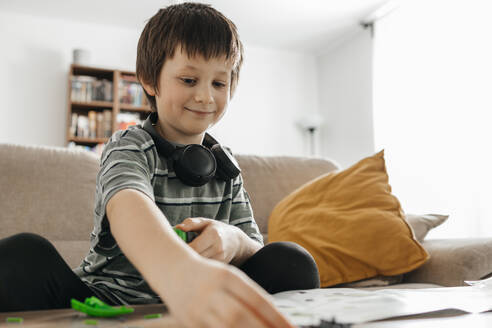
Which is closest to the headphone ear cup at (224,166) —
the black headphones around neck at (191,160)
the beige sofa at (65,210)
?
the black headphones around neck at (191,160)

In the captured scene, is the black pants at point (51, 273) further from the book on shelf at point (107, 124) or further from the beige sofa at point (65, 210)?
the book on shelf at point (107, 124)

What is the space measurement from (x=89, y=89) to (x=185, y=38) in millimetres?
3634

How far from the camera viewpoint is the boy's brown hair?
0.86 metres

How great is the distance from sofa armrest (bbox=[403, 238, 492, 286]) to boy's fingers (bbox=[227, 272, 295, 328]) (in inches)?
44.1

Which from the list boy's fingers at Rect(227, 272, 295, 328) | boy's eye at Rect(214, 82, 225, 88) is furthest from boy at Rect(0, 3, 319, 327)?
boy's fingers at Rect(227, 272, 295, 328)

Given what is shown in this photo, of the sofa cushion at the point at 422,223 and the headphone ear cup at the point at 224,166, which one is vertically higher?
the headphone ear cup at the point at 224,166

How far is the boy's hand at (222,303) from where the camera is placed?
36 centimetres

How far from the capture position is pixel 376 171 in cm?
161

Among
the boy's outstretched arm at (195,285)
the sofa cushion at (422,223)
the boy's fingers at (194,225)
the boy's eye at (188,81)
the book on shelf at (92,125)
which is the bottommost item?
the sofa cushion at (422,223)

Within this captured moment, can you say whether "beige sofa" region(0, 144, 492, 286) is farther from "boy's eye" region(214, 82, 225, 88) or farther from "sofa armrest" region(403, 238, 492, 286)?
"boy's eye" region(214, 82, 225, 88)

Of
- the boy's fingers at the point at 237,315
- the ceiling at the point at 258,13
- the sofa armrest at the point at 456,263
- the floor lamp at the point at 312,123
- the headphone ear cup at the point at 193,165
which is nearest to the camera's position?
the boy's fingers at the point at 237,315

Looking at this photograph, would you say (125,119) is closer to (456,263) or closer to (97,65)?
(97,65)

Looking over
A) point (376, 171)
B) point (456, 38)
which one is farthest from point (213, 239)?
point (456, 38)

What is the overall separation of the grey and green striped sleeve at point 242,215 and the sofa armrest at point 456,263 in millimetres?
701
